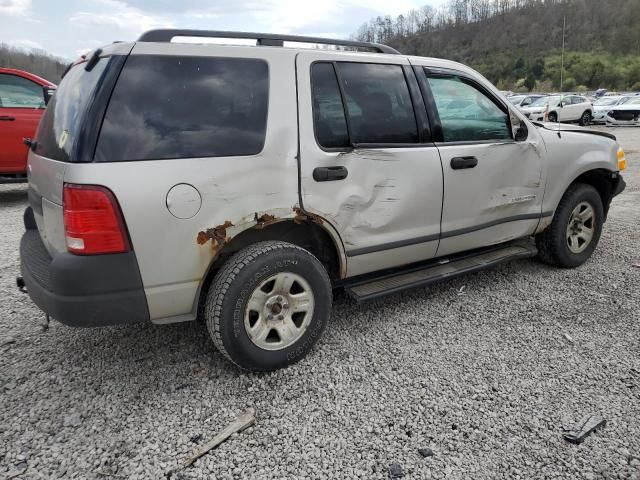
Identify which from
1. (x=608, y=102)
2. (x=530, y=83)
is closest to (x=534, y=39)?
(x=530, y=83)

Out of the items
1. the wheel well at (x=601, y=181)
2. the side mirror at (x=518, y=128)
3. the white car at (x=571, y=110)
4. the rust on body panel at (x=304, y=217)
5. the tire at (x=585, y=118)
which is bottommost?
the tire at (x=585, y=118)

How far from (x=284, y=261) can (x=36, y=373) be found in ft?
5.30

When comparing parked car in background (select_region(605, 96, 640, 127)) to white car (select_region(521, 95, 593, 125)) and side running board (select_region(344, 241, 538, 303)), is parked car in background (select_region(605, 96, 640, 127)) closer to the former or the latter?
white car (select_region(521, 95, 593, 125))

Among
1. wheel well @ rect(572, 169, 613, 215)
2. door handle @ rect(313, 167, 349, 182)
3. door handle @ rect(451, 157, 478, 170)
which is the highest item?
door handle @ rect(313, 167, 349, 182)

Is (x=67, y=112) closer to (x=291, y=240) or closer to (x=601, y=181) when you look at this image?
(x=291, y=240)

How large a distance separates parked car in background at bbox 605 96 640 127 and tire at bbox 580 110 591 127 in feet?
3.08

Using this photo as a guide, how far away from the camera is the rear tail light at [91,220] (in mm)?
2186

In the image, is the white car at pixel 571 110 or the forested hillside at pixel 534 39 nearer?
the white car at pixel 571 110

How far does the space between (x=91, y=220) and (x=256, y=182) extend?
827 millimetres

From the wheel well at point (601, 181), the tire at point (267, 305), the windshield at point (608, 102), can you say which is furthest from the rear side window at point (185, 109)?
the windshield at point (608, 102)

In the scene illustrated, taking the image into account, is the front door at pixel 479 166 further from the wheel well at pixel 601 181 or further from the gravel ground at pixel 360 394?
the wheel well at pixel 601 181

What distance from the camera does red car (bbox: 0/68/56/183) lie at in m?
6.83

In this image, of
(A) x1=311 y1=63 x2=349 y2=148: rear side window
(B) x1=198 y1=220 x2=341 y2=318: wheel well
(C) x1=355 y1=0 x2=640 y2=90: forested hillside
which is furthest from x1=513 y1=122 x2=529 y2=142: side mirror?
(C) x1=355 y1=0 x2=640 y2=90: forested hillside

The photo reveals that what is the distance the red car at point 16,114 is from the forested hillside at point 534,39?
46.6m
